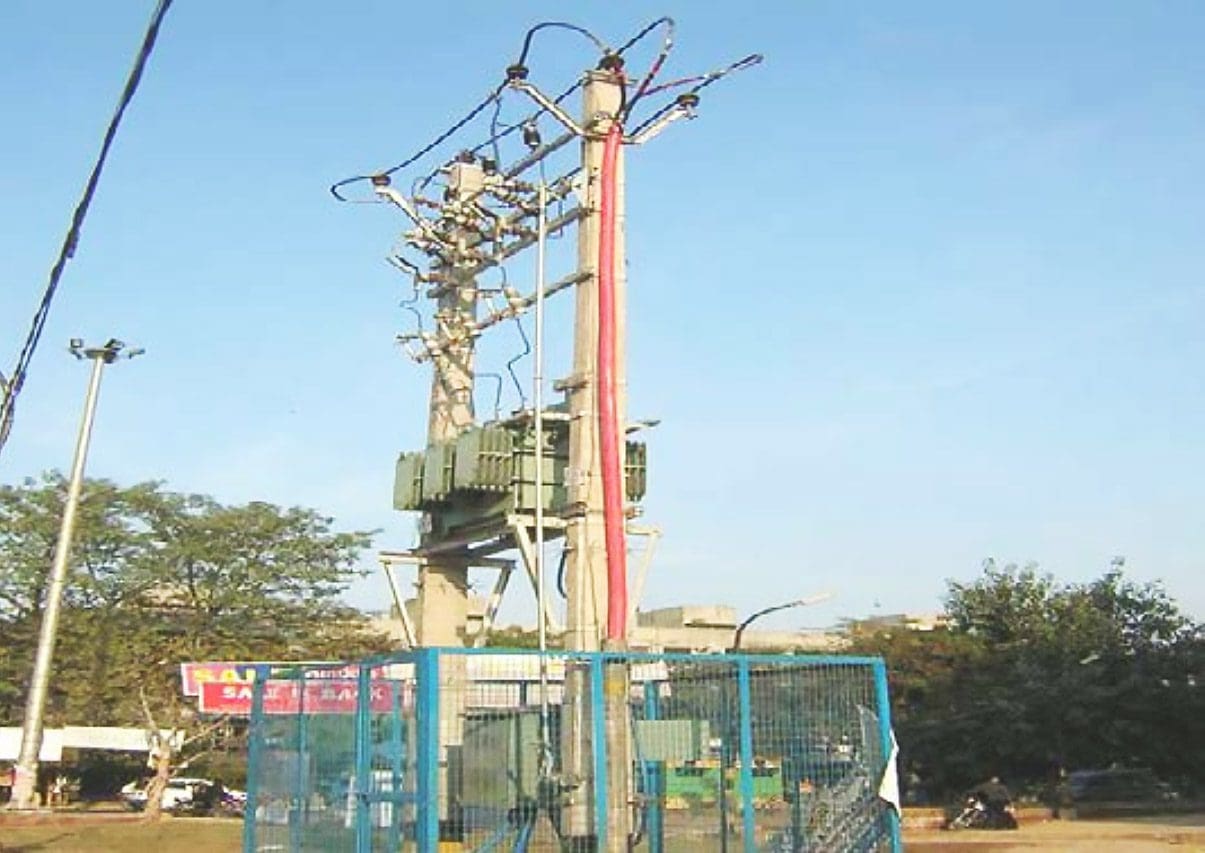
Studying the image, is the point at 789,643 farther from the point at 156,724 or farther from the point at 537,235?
the point at 537,235

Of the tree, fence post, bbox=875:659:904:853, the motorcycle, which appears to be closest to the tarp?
the tree

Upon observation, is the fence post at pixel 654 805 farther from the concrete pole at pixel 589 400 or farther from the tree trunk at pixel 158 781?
the tree trunk at pixel 158 781

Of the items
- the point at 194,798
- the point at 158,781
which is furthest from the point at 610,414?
the point at 194,798

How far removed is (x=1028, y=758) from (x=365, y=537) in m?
21.3

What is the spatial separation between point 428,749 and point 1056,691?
91.0ft

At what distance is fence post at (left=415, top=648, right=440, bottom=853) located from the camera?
33.9ft

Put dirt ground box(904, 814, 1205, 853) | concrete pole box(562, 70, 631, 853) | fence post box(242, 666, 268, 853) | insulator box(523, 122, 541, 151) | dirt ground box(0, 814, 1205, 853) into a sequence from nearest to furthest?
fence post box(242, 666, 268, 853)
concrete pole box(562, 70, 631, 853)
insulator box(523, 122, 541, 151)
dirt ground box(904, 814, 1205, 853)
dirt ground box(0, 814, 1205, 853)

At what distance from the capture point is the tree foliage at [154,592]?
1608 inches

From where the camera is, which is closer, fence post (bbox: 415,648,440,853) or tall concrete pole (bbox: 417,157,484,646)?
fence post (bbox: 415,648,440,853)

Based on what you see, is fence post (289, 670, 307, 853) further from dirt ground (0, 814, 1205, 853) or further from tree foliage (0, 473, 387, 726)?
tree foliage (0, 473, 387, 726)

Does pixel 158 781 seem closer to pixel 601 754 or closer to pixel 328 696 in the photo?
pixel 328 696

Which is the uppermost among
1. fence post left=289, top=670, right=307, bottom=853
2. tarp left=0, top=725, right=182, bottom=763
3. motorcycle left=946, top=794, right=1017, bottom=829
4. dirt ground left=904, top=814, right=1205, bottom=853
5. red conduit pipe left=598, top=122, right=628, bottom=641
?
red conduit pipe left=598, top=122, right=628, bottom=641

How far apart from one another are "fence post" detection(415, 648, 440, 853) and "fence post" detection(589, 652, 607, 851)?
127 cm

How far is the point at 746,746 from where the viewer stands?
1164 cm
